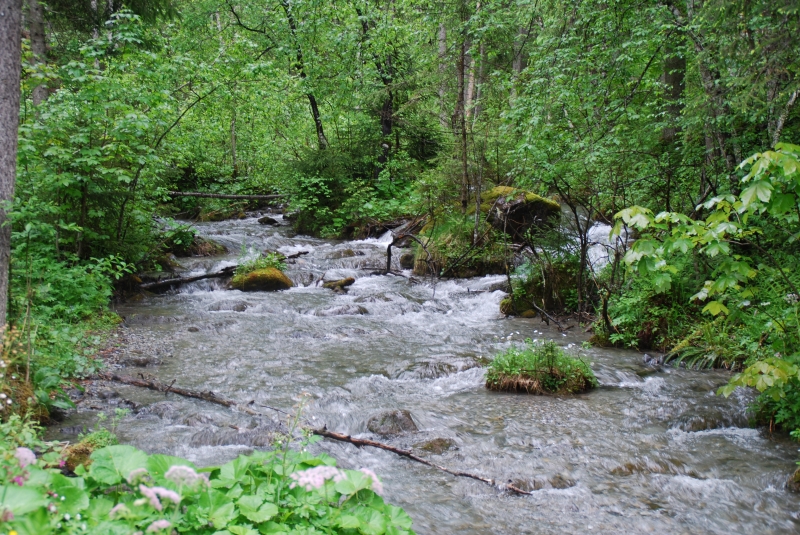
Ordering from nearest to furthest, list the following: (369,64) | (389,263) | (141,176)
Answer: (141,176), (389,263), (369,64)

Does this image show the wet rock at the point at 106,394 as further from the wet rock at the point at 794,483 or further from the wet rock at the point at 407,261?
the wet rock at the point at 407,261

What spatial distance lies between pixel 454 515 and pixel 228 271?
1101 centimetres

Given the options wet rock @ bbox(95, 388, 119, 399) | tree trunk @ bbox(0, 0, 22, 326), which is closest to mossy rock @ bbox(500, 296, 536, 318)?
wet rock @ bbox(95, 388, 119, 399)

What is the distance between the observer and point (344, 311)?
38.2 feet

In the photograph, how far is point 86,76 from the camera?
854cm

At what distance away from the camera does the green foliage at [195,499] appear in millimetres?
2293

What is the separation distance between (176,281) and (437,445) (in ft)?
31.4

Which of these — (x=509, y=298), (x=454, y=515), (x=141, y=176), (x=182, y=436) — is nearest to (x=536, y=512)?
(x=454, y=515)

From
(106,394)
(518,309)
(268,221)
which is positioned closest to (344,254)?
(268,221)

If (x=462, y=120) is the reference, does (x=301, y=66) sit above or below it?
above

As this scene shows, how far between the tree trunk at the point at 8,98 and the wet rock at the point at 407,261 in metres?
11.5

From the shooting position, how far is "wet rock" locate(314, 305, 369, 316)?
11.5 meters

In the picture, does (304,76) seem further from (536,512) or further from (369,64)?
(536,512)

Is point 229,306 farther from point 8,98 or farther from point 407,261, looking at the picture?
point 8,98
